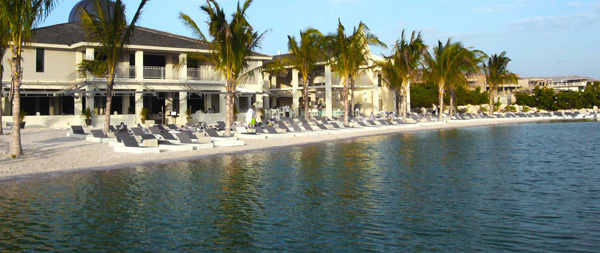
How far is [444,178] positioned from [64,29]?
1130 inches

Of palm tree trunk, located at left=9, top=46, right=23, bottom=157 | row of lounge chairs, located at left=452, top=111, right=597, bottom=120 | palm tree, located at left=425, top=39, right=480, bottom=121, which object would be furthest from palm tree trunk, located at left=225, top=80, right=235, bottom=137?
row of lounge chairs, located at left=452, top=111, right=597, bottom=120

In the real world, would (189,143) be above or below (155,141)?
below

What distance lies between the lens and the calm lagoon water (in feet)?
22.2

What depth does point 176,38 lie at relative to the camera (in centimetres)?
3441

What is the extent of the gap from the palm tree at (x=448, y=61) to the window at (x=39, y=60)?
83.5 feet

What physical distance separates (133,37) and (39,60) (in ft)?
17.6

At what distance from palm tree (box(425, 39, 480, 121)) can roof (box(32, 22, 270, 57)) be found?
16729 millimetres

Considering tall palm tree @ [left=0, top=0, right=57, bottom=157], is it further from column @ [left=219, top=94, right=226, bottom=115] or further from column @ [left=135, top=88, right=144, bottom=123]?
column @ [left=219, top=94, right=226, bottom=115]

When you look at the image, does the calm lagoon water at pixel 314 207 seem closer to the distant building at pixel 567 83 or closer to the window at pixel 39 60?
the window at pixel 39 60

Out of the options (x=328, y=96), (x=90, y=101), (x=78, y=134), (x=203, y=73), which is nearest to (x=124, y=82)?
(x=90, y=101)

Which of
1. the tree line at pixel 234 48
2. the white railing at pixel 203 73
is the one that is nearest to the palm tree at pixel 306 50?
the tree line at pixel 234 48

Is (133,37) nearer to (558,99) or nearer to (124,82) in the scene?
(124,82)

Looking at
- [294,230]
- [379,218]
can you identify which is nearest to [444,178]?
[379,218]

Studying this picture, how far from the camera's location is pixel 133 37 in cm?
3178
